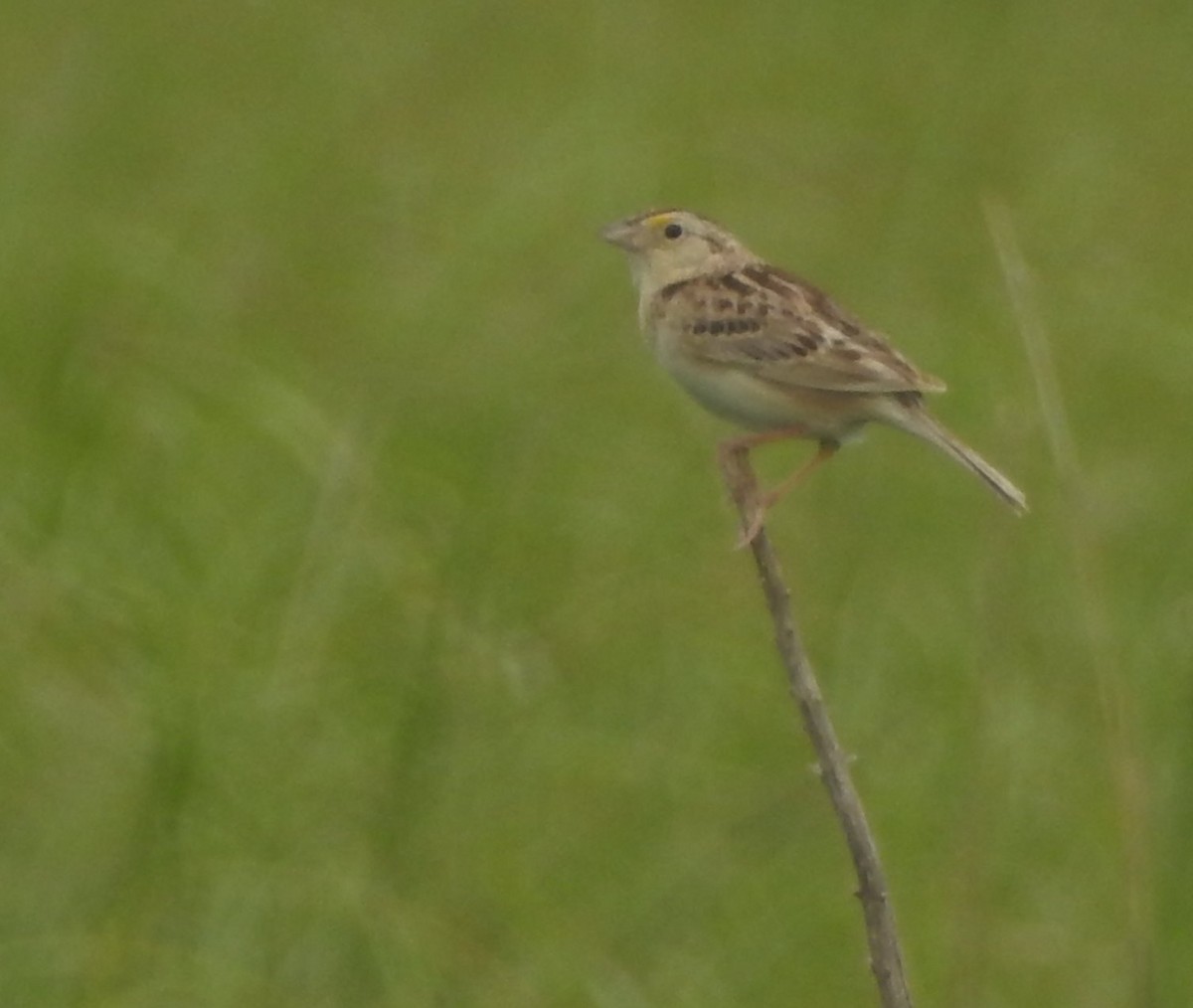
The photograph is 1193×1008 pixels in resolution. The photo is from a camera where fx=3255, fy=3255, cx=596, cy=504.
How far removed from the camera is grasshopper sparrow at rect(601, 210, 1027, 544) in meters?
6.28

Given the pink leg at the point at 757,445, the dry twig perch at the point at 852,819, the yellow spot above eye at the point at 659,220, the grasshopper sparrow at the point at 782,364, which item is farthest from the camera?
the yellow spot above eye at the point at 659,220

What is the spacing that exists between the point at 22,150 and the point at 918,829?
5263mm

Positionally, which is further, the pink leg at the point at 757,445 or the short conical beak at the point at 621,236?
the short conical beak at the point at 621,236

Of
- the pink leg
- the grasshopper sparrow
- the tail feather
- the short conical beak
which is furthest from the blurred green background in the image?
the short conical beak

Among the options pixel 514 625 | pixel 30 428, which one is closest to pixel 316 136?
pixel 30 428

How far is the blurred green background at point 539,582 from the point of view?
730 centimetres

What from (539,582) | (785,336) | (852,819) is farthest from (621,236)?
(852,819)

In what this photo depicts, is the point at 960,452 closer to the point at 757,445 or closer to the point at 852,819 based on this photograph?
the point at 757,445

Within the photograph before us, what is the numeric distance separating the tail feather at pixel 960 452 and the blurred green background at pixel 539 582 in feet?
0.19

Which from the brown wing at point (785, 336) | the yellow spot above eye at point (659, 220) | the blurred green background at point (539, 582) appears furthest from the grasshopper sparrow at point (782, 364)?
the blurred green background at point (539, 582)

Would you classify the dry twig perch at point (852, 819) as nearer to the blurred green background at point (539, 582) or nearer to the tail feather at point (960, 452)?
the blurred green background at point (539, 582)

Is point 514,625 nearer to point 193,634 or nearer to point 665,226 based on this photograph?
point 193,634

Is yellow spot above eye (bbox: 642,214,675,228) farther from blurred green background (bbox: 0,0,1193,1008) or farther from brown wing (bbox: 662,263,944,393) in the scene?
blurred green background (bbox: 0,0,1193,1008)

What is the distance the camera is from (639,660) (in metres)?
9.03
